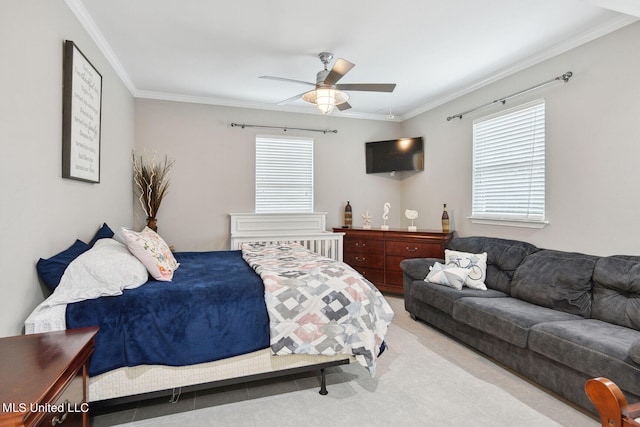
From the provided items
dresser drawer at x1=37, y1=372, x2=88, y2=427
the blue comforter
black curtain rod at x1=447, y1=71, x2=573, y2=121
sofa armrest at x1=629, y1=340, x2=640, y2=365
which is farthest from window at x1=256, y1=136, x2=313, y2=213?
sofa armrest at x1=629, y1=340, x2=640, y2=365

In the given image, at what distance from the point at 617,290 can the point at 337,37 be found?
9.84 ft

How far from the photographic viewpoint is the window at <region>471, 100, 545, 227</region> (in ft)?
11.0

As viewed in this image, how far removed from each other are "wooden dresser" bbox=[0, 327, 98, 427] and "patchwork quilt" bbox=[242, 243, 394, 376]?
3.29ft

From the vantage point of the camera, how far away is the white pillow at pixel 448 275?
→ 3.37 meters

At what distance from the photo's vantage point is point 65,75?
2.25 metres

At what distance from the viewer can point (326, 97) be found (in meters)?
3.10

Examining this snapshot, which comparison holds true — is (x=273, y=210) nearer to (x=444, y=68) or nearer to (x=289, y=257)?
(x=289, y=257)

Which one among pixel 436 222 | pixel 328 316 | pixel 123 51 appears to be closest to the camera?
pixel 328 316

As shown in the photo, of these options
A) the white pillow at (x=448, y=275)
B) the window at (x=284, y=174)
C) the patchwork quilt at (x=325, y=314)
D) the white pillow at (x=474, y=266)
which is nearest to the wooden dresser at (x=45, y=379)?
the patchwork quilt at (x=325, y=314)

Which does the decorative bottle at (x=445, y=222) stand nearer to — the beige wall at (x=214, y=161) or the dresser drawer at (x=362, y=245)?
the dresser drawer at (x=362, y=245)

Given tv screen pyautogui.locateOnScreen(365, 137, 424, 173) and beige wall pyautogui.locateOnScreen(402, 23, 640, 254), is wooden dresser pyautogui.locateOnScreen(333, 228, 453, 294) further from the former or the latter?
tv screen pyautogui.locateOnScreen(365, 137, 424, 173)

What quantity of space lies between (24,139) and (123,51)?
1883mm

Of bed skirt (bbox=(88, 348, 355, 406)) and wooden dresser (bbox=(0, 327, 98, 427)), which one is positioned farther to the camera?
bed skirt (bbox=(88, 348, 355, 406))

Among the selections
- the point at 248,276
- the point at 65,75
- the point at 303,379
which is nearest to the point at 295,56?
the point at 65,75
